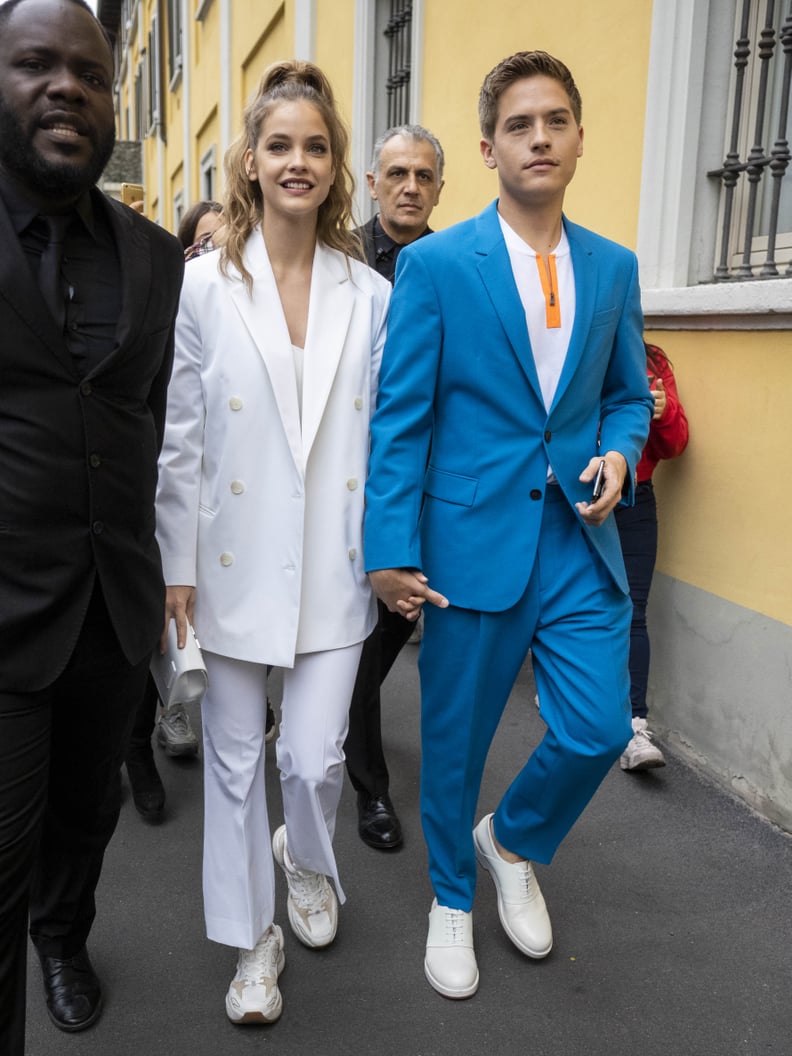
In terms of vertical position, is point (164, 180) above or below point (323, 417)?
above

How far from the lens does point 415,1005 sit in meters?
2.58

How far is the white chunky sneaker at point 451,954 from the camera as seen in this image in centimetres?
261

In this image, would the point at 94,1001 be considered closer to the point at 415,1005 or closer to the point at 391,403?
the point at 415,1005

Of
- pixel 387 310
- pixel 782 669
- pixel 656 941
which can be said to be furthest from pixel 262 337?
pixel 782 669

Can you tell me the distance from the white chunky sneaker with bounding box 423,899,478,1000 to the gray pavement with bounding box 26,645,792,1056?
0.13 ft

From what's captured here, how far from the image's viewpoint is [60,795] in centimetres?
238

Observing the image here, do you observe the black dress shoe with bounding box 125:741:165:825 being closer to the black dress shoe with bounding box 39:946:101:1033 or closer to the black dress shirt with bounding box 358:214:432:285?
the black dress shoe with bounding box 39:946:101:1033

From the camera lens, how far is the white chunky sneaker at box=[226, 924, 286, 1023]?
8.16 ft

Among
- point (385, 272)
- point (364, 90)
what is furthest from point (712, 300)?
point (364, 90)

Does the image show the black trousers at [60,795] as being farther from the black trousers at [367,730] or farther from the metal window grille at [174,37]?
the metal window grille at [174,37]

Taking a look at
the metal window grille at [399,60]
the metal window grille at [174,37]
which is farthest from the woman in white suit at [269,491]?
the metal window grille at [174,37]

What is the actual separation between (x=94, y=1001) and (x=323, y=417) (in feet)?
4.96

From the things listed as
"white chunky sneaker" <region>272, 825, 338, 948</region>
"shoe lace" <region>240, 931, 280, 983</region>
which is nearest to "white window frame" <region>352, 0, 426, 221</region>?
"white chunky sneaker" <region>272, 825, 338, 948</region>

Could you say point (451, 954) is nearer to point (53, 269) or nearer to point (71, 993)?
point (71, 993)
